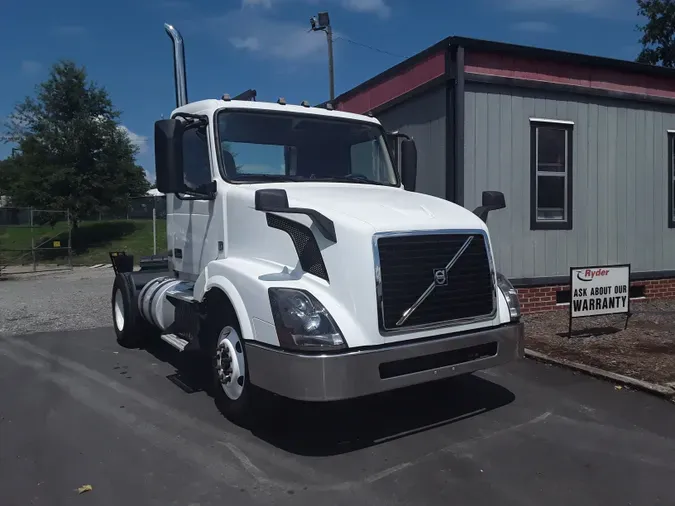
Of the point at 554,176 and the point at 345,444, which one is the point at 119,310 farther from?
the point at 554,176

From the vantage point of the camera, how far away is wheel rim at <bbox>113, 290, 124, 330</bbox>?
7.83 meters

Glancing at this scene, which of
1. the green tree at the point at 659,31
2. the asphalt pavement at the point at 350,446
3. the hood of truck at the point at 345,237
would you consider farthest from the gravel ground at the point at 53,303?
the green tree at the point at 659,31

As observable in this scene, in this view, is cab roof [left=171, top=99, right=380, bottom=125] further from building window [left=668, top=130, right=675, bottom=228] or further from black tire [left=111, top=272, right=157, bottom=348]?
building window [left=668, top=130, right=675, bottom=228]

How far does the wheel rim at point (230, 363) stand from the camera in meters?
Answer: 4.57

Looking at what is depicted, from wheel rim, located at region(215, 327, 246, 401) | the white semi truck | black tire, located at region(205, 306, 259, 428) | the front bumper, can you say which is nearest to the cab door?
the white semi truck

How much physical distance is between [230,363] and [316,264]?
3.55 feet

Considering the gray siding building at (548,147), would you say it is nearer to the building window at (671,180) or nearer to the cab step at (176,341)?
the building window at (671,180)

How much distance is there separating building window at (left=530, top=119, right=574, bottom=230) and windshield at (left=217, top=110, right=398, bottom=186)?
4.17 m

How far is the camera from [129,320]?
24.4 feet

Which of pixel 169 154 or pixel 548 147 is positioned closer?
pixel 169 154

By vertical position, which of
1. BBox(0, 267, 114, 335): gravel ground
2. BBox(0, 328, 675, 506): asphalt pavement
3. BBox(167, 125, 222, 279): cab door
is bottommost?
BBox(0, 328, 675, 506): asphalt pavement

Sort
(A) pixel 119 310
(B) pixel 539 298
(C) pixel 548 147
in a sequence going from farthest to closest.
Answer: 1. (C) pixel 548 147
2. (B) pixel 539 298
3. (A) pixel 119 310

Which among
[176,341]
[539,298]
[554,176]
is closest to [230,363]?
[176,341]

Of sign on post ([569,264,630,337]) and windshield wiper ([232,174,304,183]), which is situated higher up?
windshield wiper ([232,174,304,183])
